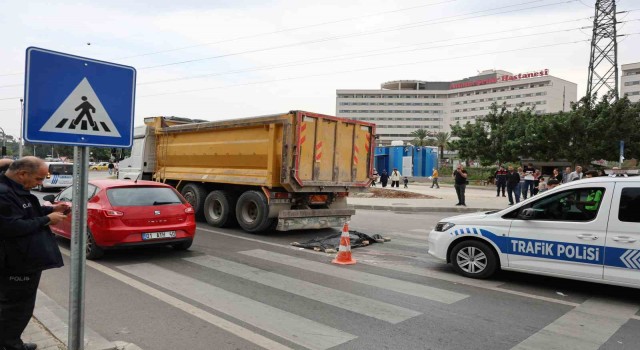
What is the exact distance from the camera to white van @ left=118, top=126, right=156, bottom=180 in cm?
1402

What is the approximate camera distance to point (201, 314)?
195 inches

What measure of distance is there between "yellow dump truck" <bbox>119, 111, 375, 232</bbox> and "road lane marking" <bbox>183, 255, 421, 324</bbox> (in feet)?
9.40

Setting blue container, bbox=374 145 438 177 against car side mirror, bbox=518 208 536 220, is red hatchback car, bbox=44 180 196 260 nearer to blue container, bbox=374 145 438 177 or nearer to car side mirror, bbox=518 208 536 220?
car side mirror, bbox=518 208 536 220

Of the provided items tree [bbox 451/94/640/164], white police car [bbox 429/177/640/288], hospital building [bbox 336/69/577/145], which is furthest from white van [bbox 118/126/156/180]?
hospital building [bbox 336/69/577/145]

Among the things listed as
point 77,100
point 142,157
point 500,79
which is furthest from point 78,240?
point 500,79

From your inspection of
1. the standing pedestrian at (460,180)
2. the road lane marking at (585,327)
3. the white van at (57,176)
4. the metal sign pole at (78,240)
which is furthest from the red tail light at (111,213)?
the white van at (57,176)

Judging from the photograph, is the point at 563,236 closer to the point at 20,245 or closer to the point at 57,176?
the point at 20,245

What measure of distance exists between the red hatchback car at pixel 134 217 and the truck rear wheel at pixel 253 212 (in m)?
2.23

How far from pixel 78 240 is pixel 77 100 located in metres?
0.97

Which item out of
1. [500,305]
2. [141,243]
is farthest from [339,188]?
[500,305]

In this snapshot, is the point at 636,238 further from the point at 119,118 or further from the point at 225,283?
the point at 119,118

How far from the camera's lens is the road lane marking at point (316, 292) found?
511cm

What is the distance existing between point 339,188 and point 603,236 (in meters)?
6.13

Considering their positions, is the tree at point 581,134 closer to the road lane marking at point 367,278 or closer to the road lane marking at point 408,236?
the road lane marking at point 408,236
